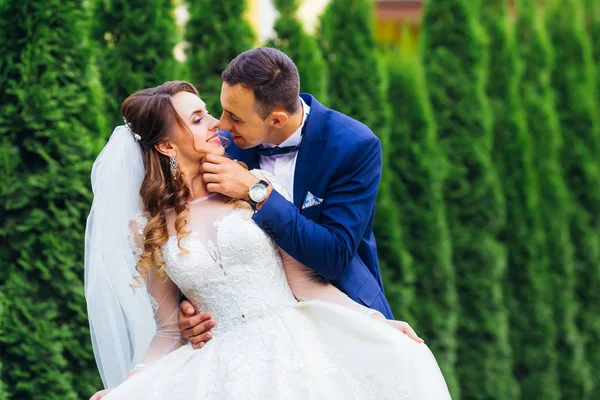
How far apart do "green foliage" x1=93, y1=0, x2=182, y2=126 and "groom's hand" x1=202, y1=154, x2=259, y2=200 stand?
2.00m

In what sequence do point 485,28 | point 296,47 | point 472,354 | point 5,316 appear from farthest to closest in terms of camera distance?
1. point 485,28
2. point 472,354
3. point 296,47
4. point 5,316

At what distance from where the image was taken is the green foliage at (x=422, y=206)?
6445 mm

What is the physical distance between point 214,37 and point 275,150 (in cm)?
224

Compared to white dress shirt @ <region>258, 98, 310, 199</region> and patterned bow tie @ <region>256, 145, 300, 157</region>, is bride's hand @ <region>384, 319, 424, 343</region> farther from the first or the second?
patterned bow tie @ <region>256, 145, 300, 157</region>

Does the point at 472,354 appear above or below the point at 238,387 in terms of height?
below

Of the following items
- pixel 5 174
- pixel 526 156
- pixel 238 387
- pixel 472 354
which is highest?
pixel 5 174

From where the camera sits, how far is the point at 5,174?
167 inches

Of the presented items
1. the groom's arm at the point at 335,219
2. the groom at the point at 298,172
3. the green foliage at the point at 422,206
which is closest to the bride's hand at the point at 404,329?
the groom at the point at 298,172

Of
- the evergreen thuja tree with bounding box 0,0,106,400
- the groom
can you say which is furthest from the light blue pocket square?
the evergreen thuja tree with bounding box 0,0,106,400

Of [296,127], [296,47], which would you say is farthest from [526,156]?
[296,127]

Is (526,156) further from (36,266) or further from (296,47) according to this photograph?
(36,266)

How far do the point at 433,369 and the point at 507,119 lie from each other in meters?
4.61

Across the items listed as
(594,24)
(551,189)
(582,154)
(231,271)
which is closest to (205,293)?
(231,271)

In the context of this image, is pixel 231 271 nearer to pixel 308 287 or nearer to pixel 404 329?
pixel 308 287
